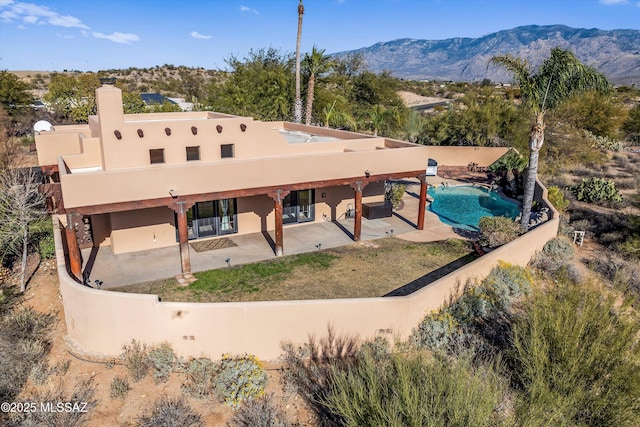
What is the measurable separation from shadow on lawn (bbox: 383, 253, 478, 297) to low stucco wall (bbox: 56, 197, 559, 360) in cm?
190

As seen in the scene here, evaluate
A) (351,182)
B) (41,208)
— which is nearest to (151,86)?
(41,208)

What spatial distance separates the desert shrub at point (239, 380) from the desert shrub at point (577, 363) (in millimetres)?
6393

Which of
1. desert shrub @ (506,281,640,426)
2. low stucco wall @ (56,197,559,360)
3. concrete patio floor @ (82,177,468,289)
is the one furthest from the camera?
concrete patio floor @ (82,177,468,289)

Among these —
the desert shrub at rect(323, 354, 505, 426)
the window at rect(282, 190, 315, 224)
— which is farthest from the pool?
the desert shrub at rect(323, 354, 505, 426)

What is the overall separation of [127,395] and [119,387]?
11.7 inches

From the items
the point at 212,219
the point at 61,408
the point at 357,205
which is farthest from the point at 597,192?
the point at 61,408

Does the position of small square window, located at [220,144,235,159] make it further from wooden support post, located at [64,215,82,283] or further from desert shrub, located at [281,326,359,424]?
desert shrub, located at [281,326,359,424]

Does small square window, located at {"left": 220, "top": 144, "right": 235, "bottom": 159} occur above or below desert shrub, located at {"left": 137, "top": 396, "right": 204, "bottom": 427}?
above

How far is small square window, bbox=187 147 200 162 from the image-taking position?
18.7m

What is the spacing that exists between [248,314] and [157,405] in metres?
3.17

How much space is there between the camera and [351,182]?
19.6m

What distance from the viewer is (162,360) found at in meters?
12.4

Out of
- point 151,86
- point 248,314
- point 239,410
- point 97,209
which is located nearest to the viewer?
point 239,410

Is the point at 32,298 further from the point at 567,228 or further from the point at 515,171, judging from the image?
the point at 515,171
